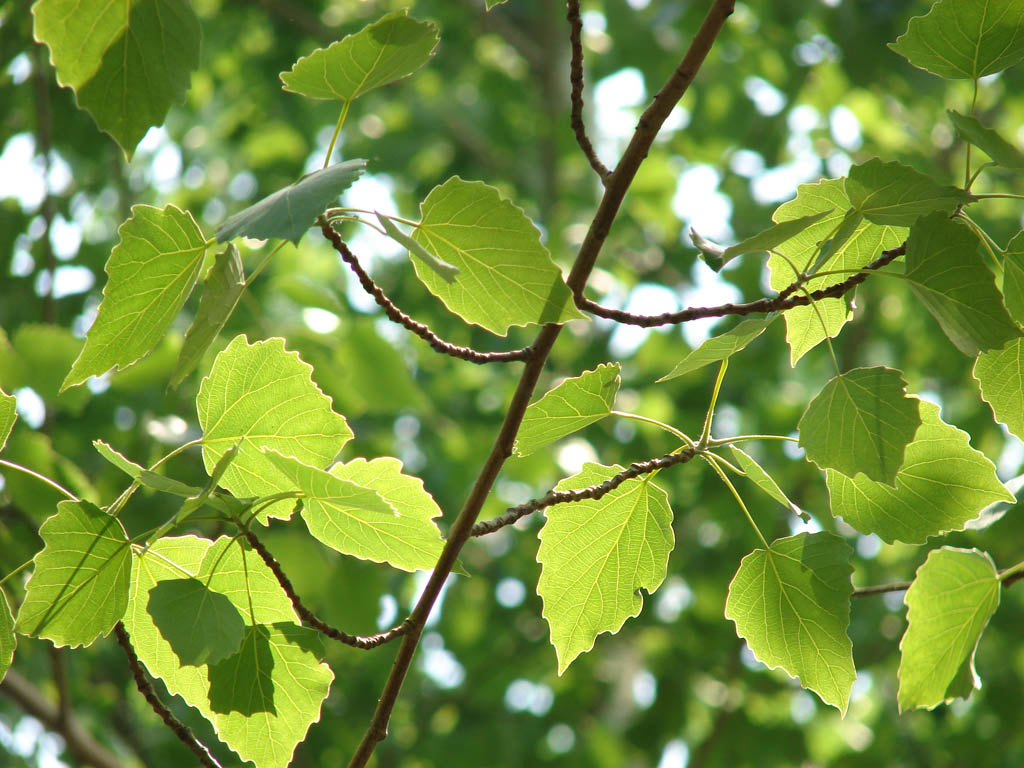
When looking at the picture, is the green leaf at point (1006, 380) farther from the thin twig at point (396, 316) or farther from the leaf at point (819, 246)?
the thin twig at point (396, 316)

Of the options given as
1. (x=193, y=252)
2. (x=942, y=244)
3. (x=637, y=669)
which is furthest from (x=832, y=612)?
(x=637, y=669)

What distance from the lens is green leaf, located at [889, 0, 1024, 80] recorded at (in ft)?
2.47

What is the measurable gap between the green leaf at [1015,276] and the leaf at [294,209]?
21.5 inches

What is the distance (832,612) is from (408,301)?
3133 millimetres

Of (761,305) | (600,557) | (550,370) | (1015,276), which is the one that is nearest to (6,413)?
(600,557)

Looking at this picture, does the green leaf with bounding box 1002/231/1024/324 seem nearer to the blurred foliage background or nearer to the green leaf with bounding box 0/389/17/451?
the green leaf with bounding box 0/389/17/451

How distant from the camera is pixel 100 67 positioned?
0.68m

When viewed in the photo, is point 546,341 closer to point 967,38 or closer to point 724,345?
point 724,345

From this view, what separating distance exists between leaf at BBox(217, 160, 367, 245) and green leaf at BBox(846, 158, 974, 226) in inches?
15.2

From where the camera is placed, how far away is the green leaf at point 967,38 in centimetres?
75

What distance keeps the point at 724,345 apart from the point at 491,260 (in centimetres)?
20

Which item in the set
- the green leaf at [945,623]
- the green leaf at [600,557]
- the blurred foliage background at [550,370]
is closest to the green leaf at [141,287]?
the green leaf at [600,557]

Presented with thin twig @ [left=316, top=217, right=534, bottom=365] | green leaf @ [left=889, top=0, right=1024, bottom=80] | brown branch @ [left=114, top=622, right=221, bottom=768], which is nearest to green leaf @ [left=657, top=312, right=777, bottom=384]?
thin twig @ [left=316, top=217, right=534, bottom=365]

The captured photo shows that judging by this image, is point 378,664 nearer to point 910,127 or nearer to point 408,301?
point 408,301
